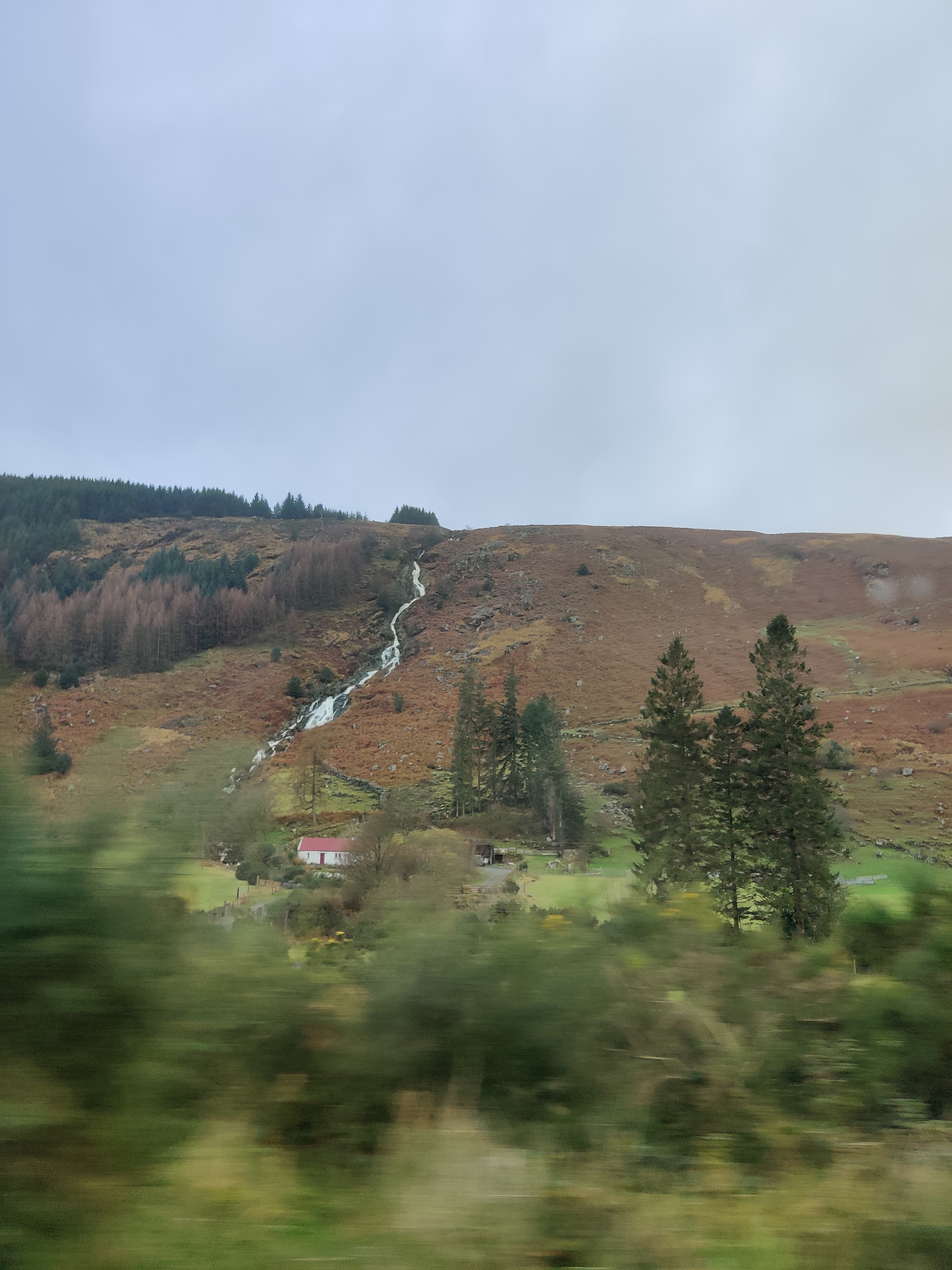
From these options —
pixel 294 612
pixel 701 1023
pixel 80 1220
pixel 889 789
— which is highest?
pixel 294 612

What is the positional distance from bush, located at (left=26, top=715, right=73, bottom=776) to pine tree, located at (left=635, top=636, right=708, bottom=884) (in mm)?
13301

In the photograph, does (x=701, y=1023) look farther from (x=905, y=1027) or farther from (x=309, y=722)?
(x=309, y=722)

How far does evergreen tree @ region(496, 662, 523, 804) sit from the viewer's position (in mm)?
35562

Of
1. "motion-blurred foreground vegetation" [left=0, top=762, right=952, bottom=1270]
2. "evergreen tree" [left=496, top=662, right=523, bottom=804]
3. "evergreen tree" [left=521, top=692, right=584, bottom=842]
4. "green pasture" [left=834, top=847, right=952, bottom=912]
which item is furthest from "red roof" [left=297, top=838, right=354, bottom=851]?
"evergreen tree" [left=496, top=662, right=523, bottom=804]

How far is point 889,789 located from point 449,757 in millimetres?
24143

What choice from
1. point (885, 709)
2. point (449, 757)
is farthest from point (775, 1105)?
point (885, 709)

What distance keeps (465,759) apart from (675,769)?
2023 centimetres

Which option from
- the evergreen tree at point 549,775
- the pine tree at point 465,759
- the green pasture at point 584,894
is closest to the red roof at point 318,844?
the green pasture at point 584,894

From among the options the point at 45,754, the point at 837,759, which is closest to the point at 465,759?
the point at 837,759

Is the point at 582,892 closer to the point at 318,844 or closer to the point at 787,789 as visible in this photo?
the point at 787,789

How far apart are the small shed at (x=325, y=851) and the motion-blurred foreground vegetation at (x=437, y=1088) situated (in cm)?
564

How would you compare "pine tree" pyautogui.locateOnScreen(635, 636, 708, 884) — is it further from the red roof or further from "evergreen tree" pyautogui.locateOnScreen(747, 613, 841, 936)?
the red roof

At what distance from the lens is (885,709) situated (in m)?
42.3

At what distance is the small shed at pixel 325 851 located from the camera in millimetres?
9273
